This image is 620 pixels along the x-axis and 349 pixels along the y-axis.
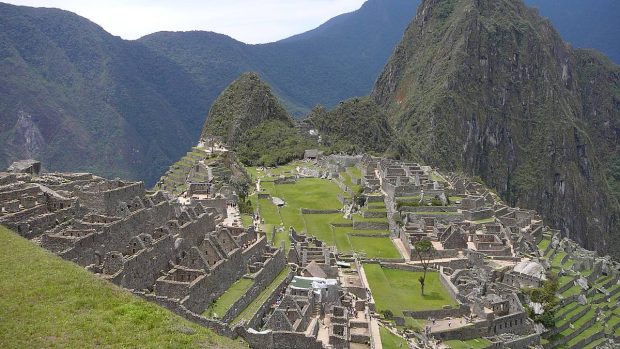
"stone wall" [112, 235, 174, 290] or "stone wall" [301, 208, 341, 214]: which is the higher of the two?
"stone wall" [112, 235, 174, 290]

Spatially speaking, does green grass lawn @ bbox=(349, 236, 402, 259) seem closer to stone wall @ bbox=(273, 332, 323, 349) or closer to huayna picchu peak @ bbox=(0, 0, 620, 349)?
huayna picchu peak @ bbox=(0, 0, 620, 349)

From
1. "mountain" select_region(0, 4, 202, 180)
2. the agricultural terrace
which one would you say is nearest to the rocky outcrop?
"mountain" select_region(0, 4, 202, 180)

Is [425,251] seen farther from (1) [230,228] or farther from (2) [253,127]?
(2) [253,127]

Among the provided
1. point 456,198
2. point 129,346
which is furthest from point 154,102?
point 129,346

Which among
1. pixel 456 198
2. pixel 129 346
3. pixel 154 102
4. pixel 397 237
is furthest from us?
pixel 154 102

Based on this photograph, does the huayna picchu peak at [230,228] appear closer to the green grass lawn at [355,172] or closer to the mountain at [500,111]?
the green grass lawn at [355,172]

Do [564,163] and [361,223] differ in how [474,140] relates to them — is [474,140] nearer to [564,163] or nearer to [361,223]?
[564,163]

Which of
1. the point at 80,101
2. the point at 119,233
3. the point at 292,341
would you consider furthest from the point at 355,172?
the point at 292,341

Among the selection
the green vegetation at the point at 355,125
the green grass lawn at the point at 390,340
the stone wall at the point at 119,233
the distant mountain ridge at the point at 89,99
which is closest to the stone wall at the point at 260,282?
the stone wall at the point at 119,233
